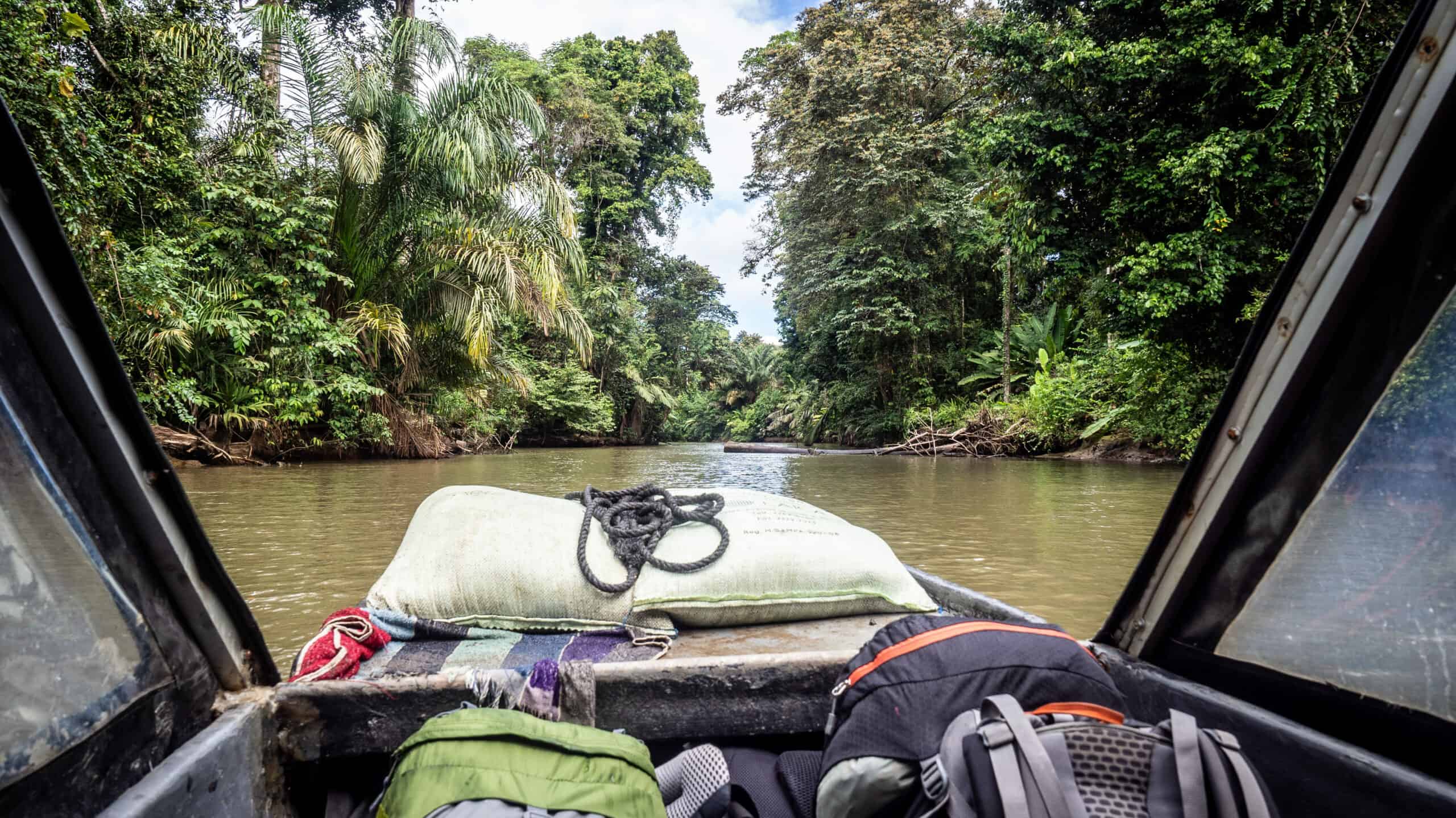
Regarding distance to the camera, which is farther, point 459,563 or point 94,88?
point 94,88

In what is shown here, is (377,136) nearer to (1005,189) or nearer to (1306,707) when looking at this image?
(1005,189)

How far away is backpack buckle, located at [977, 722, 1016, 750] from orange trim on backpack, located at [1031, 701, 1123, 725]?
0.11 m

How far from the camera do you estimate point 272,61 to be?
347 inches

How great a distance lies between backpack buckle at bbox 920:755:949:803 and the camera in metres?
0.78

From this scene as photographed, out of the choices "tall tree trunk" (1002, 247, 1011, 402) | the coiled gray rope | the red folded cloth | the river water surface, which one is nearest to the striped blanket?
the red folded cloth

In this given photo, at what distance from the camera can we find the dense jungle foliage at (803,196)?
6.46 m

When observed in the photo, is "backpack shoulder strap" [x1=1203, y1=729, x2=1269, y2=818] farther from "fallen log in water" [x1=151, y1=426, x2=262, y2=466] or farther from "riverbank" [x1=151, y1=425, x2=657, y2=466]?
"fallen log in water" [x1=151, y1=426, x2=262, y2=466]

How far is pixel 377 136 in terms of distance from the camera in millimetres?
9203

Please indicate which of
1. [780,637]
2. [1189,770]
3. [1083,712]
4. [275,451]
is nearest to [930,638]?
[1083,712]

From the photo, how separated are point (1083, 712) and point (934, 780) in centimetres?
23

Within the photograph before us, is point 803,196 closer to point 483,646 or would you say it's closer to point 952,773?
point 483,646

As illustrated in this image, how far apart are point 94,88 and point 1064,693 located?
903cm

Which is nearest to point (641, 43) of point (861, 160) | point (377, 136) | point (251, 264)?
point (861, 160)

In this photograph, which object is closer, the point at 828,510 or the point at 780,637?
the point at 780,637
